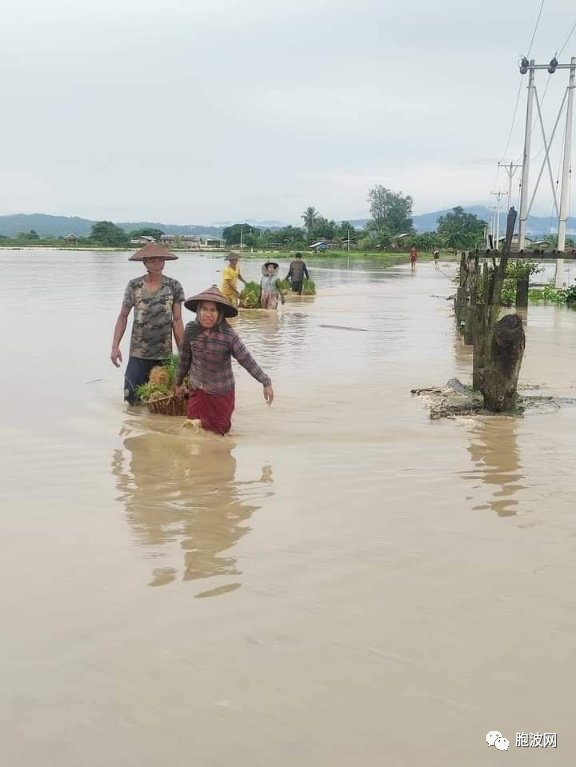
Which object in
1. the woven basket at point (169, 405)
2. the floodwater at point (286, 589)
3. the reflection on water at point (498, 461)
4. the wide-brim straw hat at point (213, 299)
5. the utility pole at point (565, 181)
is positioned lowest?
the floodwater at point (286, 589)

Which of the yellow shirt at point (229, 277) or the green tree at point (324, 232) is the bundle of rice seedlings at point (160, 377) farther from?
the green tree at point (324, 232)

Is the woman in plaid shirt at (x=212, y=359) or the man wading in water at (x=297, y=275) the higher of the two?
the man wading in water at (x=297, y=275)

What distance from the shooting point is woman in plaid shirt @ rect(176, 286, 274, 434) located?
6.46 metres

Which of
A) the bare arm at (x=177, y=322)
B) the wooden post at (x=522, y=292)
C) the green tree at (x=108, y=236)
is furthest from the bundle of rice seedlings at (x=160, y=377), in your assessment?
the green tree at (x=108, y=236)

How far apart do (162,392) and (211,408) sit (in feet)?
3.29

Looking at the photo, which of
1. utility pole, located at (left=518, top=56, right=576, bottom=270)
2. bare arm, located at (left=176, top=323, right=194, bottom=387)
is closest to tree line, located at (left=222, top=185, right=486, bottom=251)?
utility pole, located at (left=518, top=56, right=576, bottom=270)

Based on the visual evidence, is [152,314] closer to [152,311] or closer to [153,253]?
[152,311]

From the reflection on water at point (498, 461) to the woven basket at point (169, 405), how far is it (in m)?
2.46

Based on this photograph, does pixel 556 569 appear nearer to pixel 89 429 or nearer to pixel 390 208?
pixel 89 429

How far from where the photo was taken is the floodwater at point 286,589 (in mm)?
2779

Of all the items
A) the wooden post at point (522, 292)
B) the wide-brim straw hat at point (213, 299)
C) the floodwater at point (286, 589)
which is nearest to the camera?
the floodwater at point (286, 589)

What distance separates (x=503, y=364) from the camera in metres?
7.71

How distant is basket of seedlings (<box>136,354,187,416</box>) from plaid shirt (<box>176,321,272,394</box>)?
885 mm

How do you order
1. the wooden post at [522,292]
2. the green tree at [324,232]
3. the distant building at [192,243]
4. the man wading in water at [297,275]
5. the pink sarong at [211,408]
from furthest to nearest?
the distant building at [192,243] < the green tree at [324,232] < the man wading in water at [297,275] < the wooden post at [522,292] < the pink sarong at [211,408]
